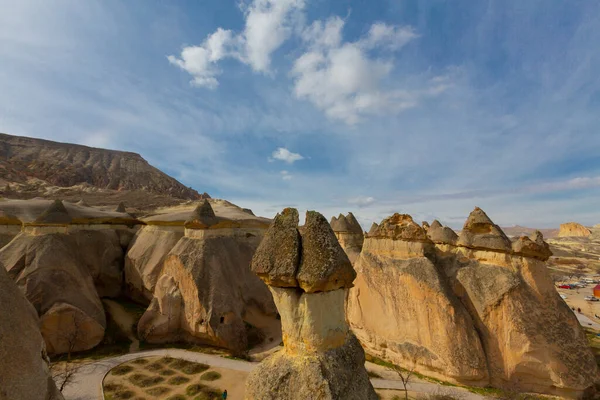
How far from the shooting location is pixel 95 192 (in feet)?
161

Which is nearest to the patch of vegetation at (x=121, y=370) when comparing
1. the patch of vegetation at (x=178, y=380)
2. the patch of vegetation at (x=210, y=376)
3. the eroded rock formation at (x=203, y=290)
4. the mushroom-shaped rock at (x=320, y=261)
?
the patch of vegetation at (x=178, y=380)

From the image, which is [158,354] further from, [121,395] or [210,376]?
[210,376]

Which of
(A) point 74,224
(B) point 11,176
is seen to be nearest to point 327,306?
(A) point 74,224

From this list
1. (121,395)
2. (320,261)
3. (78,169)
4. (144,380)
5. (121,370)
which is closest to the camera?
(320,261)

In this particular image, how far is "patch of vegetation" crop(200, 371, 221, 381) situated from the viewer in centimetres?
1354

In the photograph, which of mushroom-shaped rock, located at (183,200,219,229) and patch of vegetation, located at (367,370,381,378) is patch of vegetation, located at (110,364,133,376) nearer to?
mushroom-shaped rock, located at (183,200,219,229)

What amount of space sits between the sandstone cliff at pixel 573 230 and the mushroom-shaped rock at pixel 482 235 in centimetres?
17170

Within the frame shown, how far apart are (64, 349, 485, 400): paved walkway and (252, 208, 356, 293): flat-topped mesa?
9.75 meters

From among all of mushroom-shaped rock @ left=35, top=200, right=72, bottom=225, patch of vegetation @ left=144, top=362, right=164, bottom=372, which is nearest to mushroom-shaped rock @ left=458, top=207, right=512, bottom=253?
patch of vegetation @ left=144, top=362, right=164, bottom=372

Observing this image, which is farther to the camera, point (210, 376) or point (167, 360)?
point (167, 360)

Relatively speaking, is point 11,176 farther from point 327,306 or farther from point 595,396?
point 595,396

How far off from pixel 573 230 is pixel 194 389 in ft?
636

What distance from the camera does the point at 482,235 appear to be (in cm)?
1415

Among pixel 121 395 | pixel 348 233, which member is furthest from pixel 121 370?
pixel 348 233
